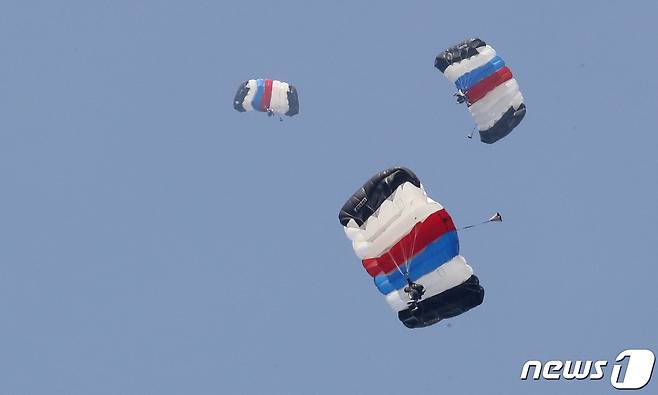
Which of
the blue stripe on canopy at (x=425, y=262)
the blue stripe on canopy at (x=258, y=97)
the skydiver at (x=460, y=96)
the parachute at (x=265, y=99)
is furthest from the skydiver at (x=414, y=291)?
the blue stripe on canopy at (x=258, y=97)

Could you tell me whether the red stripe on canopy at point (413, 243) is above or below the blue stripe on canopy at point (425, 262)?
above

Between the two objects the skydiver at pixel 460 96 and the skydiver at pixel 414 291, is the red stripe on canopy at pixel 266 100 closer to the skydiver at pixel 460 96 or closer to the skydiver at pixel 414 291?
the skydiver at pixel 460 96

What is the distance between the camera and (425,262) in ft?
103

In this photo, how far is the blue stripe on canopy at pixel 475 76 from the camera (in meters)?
38.3

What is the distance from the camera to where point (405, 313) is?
103 ft

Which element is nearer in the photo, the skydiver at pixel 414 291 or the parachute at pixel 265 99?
the skydiver at pixel 414 291

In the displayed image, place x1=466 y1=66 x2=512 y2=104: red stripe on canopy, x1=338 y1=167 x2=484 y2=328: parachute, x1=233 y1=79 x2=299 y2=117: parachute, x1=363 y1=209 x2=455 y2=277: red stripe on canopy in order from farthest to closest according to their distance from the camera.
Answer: x1=233 y1=79 x2=299 y2=117: parachute → x1=466 y1=66 x2=512 y2=104: red stripe on canopy → x1=363 y1=209 x2=455 y2=277: red stripe on canopy → x1=338 y1=167 x2=484 y2=328: parachute

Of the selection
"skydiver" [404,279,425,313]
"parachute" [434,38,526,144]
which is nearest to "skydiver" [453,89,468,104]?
"parachute" [434,38,526,144]

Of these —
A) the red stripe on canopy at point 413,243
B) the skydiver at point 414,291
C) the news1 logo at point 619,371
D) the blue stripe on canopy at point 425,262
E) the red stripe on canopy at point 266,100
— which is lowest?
the news1 logo at point 619,371

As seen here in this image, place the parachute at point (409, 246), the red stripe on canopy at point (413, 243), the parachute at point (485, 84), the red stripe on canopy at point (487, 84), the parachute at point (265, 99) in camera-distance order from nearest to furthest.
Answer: the parachute at point (409, 246) → the red stripe on canopy at point (413, 243) → the parachute at point (485, 84) → the red stripe on canopy at point (487, 84) → the parachute at point (265, 99)

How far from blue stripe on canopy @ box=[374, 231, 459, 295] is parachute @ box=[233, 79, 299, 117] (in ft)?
64.9

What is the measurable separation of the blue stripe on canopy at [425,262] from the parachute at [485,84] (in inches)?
373

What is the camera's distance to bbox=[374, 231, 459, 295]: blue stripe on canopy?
3108 centimetres

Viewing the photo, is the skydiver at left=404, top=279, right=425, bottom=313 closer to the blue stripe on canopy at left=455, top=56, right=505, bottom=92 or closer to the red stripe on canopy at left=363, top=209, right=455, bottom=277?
the red stripe on canopy at left=363, top=209, right=455, bottom=277
